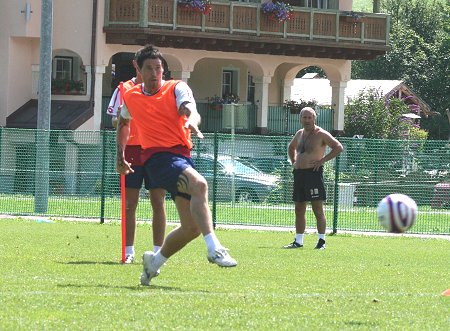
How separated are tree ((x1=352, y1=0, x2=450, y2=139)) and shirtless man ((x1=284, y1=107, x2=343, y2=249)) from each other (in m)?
59.3

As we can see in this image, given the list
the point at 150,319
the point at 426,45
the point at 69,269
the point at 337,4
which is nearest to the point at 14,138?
the point at 69,269

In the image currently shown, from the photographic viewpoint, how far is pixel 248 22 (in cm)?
4422

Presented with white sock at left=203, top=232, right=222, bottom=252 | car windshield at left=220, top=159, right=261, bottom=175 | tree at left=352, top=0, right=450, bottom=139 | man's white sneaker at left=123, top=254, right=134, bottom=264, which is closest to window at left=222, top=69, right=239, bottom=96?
car windshield at left=220, top=159, right=261, bottom=175

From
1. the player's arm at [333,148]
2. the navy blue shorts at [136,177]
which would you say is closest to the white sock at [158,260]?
the navy blue shorts at [136,177]

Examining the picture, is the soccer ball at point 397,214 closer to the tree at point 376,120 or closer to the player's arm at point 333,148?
the player's arm at point 333,148

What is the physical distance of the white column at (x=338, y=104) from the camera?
164ft

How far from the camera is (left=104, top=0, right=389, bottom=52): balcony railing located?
42062mm

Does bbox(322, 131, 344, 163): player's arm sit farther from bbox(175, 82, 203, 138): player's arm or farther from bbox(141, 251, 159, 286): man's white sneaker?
bbox(141, 251, 159, 286): man's white sneaker

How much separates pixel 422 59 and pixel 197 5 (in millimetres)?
40946

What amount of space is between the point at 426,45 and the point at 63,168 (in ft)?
193

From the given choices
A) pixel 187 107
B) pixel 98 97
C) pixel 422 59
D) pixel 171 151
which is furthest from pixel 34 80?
pixel 422 59

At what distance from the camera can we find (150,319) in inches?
340

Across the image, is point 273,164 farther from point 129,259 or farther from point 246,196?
point 129,259

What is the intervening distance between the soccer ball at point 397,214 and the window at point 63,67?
1349 inches
